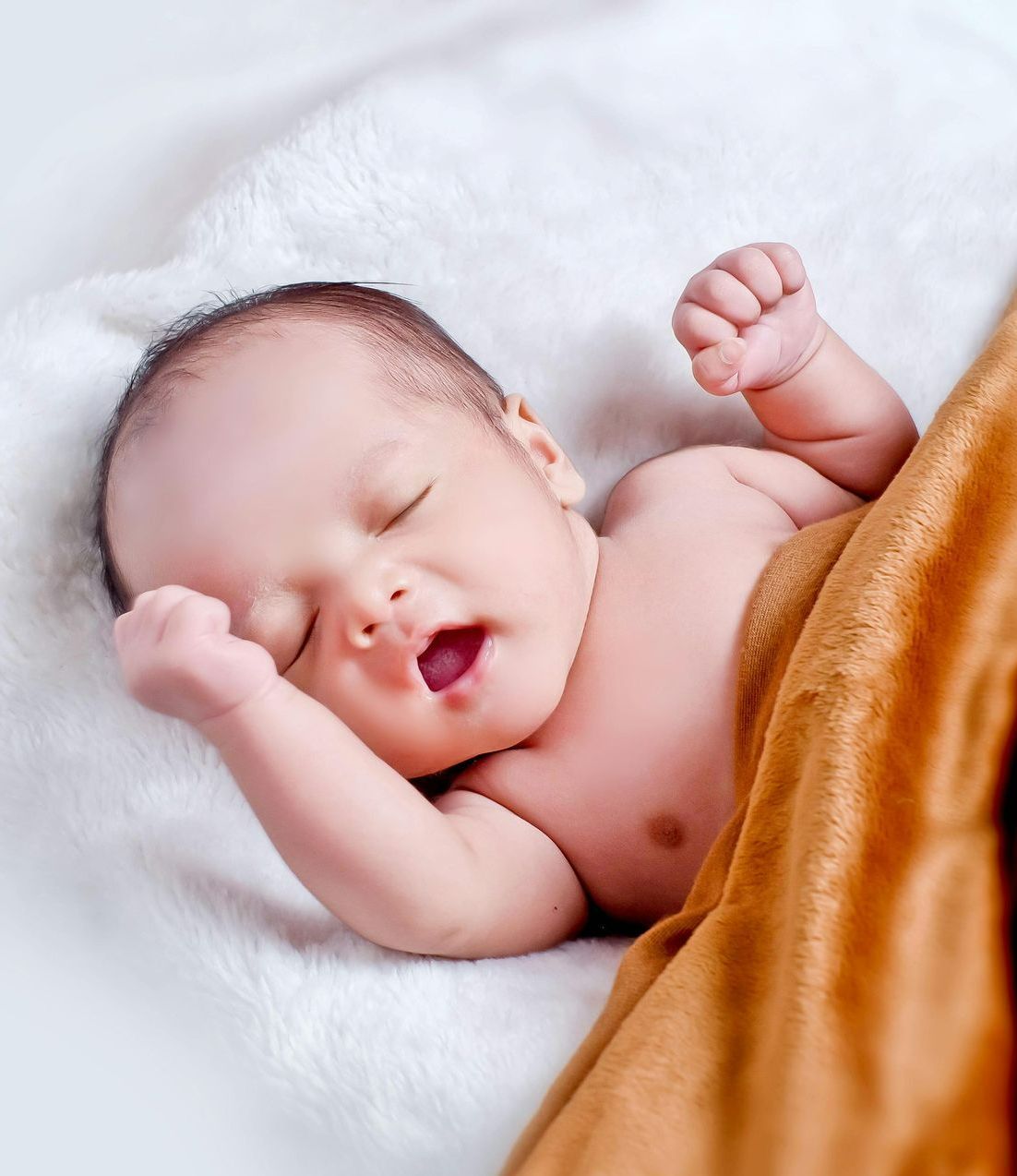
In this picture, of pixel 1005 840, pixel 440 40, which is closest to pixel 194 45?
pixel 440 40

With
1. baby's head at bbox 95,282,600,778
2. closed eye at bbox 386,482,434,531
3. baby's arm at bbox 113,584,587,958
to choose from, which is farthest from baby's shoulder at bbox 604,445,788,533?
baby's arm at bbox 113,584,587,958

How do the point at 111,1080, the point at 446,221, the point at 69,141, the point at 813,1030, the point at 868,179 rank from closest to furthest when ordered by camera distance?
the point at 813,1030
the point at 111,1080
the point at 446,221
the point at 868,179
the point at 69,141

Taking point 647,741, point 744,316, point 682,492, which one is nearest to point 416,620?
point 647,741

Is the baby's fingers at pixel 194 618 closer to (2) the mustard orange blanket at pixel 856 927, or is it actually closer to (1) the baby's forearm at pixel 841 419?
(2) the mustard orange blanket at pixel 856 927

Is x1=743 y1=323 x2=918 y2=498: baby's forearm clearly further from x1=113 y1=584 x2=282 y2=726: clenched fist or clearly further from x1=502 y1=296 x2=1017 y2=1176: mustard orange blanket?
x1=113 y1=584 x2=282 y2=726: clenched fist

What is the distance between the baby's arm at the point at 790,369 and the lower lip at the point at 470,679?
1.22 ft

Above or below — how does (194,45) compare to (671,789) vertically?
above

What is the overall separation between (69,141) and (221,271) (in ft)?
1.51

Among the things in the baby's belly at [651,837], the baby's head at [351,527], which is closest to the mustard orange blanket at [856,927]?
the baby's belly at [651,837]

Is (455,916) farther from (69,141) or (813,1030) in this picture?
(69,141)

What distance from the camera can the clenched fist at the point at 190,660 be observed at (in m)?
0.84

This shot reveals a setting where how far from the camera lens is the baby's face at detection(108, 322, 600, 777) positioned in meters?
0.97

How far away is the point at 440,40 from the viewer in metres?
1.56

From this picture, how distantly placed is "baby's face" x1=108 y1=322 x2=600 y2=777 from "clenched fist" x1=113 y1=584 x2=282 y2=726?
104 millimetres
